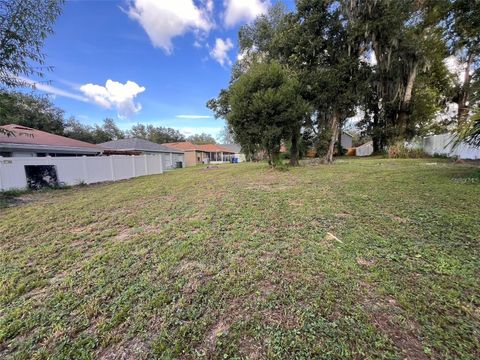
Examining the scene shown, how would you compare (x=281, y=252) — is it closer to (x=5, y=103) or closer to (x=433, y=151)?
(x=5, y=103)

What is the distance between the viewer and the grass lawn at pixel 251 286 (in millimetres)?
1453

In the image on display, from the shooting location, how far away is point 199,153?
33969mm

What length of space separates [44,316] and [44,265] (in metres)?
1.10

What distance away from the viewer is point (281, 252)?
2.61 m

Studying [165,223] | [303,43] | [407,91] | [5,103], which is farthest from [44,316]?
[407,91]

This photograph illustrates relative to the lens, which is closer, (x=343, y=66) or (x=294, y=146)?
(x=343, y=66)

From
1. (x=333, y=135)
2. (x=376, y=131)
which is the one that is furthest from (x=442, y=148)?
(x=333, y=135)

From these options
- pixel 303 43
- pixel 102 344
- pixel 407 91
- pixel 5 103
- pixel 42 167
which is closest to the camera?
pixel 102 344

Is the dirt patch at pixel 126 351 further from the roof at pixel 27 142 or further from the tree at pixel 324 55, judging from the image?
the tree at pixel 324 55

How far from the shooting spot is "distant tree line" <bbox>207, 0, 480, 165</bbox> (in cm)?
989

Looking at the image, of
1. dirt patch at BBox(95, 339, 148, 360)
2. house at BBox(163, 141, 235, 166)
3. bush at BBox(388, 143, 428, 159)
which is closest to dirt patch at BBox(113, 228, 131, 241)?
dirt patch at BBox(95, 339, 148, 360)

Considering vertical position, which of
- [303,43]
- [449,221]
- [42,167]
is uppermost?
[303,43]

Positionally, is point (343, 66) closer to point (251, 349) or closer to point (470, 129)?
point (470, 129)

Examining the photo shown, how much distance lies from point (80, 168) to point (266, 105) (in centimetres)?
890
